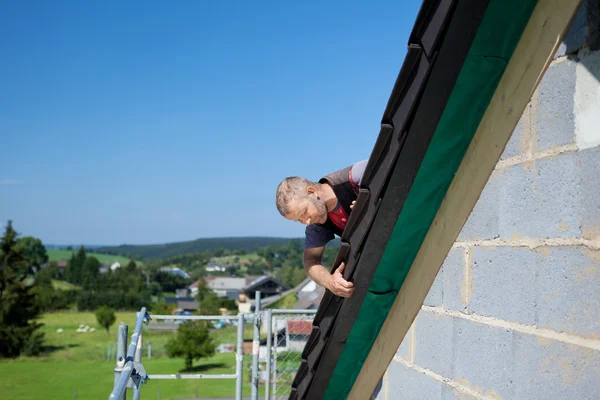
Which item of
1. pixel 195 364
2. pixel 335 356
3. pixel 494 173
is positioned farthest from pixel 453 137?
pixel 195 364

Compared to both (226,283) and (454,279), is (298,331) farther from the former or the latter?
(226,283)

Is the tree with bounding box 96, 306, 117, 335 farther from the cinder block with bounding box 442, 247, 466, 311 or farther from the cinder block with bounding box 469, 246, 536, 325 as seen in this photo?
the cinder block with bounding box 469, 246, 536, 325

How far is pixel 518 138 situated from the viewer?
1603 millimetres

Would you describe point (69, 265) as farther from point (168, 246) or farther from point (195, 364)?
point (168, 246)

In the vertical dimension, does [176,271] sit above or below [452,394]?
below

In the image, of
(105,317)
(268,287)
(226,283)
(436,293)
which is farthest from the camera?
(226,283)

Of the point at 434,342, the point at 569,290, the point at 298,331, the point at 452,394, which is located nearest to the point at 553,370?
the point at 569,290

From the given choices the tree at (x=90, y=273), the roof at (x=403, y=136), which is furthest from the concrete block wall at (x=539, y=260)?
the tree at (x=90, y=273)

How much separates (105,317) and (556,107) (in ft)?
241

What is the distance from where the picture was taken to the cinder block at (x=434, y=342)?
1969 millimetres

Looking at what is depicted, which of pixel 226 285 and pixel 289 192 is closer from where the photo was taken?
pixel 289 192

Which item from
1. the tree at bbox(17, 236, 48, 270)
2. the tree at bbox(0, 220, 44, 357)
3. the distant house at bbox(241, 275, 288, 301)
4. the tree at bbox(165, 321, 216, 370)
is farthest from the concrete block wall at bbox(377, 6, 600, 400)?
the distant house at bbox(241, 275, 288, 301)

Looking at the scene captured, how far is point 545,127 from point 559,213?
23cm

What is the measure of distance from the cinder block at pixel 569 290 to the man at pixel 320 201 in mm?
834
